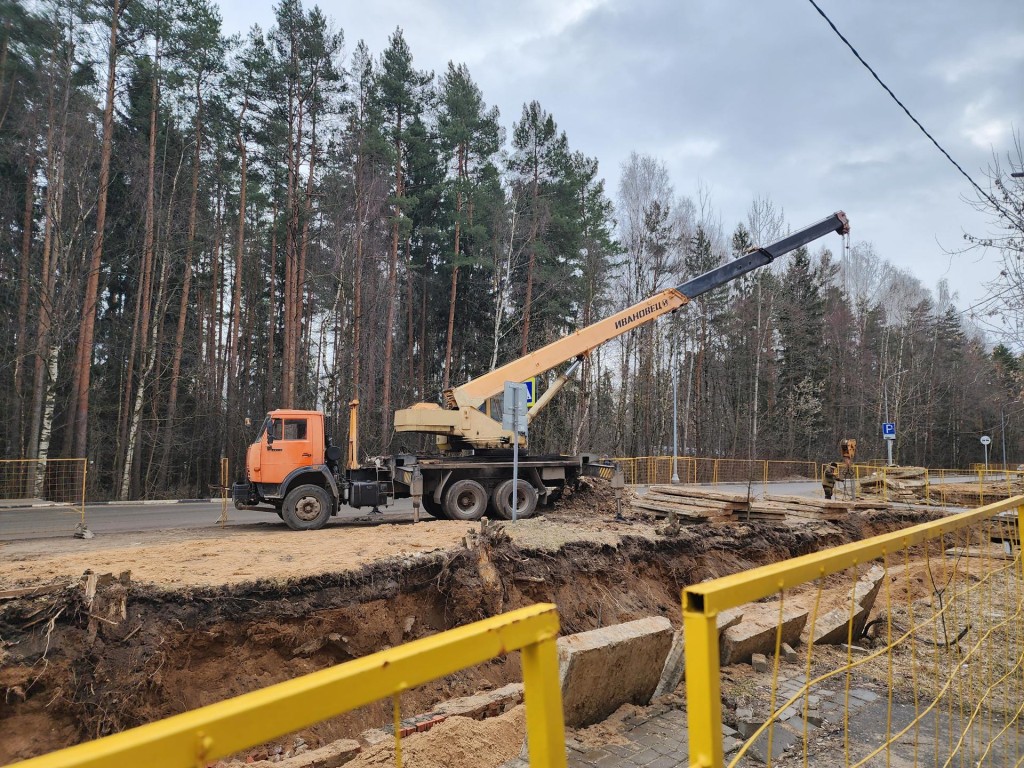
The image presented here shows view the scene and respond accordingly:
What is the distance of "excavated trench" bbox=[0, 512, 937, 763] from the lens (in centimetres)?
577

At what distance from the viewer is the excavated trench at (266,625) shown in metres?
5.77

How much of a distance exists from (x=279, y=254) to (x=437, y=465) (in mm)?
17993

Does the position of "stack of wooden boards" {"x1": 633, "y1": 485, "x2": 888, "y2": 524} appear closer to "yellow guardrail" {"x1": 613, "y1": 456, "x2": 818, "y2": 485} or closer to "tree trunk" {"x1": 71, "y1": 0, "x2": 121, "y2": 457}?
"yellow guardrail" {"x1": 613, "y1": 456, "x2": 818, "y2": 485}

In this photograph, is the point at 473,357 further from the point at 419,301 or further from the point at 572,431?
the point at 572,431

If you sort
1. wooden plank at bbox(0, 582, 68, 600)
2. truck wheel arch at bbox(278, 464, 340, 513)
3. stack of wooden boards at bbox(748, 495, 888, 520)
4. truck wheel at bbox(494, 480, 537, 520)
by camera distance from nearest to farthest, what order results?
wooden plank at bbox(0, 582, 68, 600), truck wheel arch at bbox(278, 464, 340, 513), truck wheel at bbox(494, 480, 537, 520), stack of wooden boards at bbox(748, 495, 888, 520)

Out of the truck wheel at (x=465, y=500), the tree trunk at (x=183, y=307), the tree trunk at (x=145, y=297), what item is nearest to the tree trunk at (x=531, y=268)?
the tree trunk at (x=183, y=307)

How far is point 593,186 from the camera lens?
31609mm

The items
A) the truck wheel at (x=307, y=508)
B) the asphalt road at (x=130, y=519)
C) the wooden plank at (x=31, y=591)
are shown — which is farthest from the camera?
the truck wheel at (x=307, y=508)

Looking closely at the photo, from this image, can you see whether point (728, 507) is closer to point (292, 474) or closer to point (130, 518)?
point (292, 474)

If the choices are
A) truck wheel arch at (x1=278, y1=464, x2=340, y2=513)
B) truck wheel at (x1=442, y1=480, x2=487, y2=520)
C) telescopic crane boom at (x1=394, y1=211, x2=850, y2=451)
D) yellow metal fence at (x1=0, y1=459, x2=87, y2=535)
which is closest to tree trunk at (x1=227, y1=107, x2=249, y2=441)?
yellow metal fence at (x1=0, y1=459, x2=87, y2=535)

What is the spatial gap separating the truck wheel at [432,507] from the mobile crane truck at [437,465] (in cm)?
3

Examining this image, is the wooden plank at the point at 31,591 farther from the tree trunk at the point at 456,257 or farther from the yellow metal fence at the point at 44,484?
the tree trunk at the point at 456,257

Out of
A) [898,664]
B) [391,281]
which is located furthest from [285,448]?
[391,281]

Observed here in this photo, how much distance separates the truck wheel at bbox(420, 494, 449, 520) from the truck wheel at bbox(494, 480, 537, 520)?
116cm
